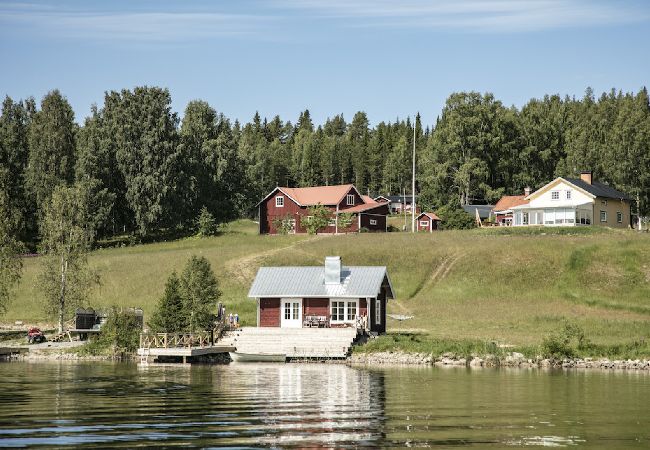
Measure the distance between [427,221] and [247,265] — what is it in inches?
1597

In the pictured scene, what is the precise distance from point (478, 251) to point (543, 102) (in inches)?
3941

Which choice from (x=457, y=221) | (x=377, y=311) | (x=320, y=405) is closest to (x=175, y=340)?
(x=377, y=311)

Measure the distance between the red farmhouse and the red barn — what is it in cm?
612

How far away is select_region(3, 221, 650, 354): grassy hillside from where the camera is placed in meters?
67.0

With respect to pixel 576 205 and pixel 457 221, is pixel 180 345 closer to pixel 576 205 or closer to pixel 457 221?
pixel 457 221

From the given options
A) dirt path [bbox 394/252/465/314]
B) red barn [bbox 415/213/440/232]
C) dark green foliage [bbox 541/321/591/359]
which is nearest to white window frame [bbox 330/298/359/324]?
dirt path [bbox 394/252/465/314]

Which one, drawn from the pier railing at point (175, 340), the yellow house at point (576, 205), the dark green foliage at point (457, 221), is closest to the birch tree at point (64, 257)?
the pier railing at point (175, 340)

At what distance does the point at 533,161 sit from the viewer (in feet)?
477

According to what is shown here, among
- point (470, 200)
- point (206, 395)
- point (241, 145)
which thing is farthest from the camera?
point (241, 145)

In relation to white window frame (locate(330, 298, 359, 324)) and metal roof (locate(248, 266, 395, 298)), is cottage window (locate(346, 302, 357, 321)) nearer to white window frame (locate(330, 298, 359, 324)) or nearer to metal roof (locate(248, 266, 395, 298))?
white window frame (locate(330, 298, 359, 324))

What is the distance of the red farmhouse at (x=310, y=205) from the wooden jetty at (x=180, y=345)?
54.7m

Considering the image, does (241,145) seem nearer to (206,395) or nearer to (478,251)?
(478,251)

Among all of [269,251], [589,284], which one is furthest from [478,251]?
[269,251]

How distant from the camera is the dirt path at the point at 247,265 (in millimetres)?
85319
